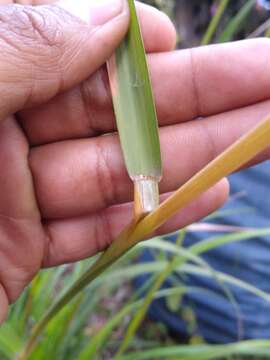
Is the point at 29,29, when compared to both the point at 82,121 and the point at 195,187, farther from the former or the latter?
the point at 195,187

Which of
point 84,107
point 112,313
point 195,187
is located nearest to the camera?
point 195,187

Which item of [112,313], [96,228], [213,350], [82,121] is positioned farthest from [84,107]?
[112,313]

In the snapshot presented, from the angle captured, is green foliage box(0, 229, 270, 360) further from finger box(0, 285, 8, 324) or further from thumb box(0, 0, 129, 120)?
thumb box(0, 0, 129, 120)

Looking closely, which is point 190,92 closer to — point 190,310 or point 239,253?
point 239,253

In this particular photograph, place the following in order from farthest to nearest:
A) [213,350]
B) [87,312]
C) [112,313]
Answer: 1. [112,313]
2. [87,312]
3. [213,350]

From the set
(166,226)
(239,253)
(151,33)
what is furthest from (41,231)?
(239,253)

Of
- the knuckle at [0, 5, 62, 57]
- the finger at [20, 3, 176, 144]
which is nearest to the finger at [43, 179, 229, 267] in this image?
the finger at [20, 3, 176, 144]
